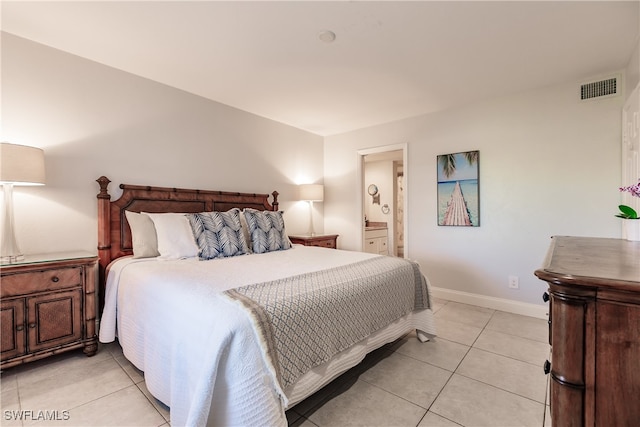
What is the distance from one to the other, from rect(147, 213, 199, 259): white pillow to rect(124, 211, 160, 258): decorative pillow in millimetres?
66

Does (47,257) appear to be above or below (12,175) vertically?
below

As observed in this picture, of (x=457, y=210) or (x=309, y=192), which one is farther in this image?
(x=309, y=192)

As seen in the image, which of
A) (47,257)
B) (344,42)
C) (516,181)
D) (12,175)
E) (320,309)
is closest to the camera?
(320,309)

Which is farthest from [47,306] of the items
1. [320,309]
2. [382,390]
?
[382,390]

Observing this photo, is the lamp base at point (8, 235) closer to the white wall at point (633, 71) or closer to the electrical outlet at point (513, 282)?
the electrical outlet at point (513, 282)

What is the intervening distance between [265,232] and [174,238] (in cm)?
84

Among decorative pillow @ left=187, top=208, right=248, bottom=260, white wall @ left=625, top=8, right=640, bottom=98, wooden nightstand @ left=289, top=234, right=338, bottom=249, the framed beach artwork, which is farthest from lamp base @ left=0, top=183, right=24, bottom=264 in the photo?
white wall @ left=625, top=8, right=640, bottom=98

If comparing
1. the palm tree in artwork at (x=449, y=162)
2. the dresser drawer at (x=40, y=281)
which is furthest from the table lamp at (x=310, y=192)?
the dresser drawer at (x=40, y=281)

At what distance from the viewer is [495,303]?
3.28m

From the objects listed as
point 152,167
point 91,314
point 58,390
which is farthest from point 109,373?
point 152,167

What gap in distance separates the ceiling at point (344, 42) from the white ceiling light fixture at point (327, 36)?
0.03m

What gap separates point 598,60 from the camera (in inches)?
97.3

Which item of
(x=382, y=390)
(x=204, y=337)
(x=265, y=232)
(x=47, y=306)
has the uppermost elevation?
(x=265, y=232)

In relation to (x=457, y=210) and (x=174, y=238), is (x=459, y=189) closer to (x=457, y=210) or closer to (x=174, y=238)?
(x=457, y=210)
